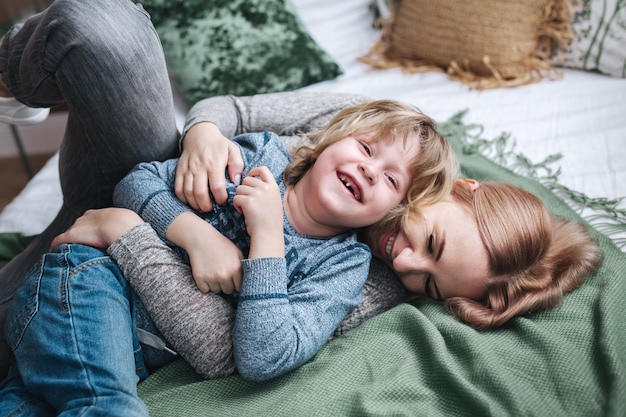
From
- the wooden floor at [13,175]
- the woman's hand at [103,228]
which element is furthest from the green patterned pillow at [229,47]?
the wooden floor at [13,175]

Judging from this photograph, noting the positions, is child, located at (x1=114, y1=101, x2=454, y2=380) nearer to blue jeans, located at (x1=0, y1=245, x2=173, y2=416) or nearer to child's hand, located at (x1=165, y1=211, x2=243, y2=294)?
child's hand, located at (x1=165, y1=211, x2=243, y2=294)

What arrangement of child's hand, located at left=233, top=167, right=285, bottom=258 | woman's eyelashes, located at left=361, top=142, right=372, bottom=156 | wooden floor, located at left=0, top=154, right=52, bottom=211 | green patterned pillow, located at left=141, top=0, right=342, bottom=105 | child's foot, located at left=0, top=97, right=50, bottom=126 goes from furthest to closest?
wooden floor, located at left=0, top=154, right=52, bottom=211 → green patterned pillow, located at left=141, top=0, right=342, bottom=105 → child's foot, located at left=0, top=97, right=50, bottom=126 → woman's eyelashes, located at left=361, top=142, right=372, bottom=156 → child's hand, located at left=233, top=167, right=285, bottom=258

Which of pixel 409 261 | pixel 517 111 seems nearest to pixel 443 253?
pixel 409 261

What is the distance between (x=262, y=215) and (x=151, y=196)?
0.21 m

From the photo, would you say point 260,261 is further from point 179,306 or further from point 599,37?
point 599,37

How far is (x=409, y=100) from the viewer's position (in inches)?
61.3

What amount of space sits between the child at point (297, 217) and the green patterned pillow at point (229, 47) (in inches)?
19.5

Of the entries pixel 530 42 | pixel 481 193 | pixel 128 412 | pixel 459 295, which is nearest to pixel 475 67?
pixel 530 42

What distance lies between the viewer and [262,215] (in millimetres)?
875

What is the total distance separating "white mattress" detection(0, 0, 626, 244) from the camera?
128 cm

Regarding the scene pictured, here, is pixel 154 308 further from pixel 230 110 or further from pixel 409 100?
pixel 409 100

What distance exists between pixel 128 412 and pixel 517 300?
62 cm

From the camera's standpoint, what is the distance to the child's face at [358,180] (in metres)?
0.94

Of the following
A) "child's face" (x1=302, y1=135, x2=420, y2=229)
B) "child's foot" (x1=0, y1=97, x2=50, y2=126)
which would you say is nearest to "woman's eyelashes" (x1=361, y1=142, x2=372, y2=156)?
"child's face" (x1=302, y1=135, x2=420, y2=229)
